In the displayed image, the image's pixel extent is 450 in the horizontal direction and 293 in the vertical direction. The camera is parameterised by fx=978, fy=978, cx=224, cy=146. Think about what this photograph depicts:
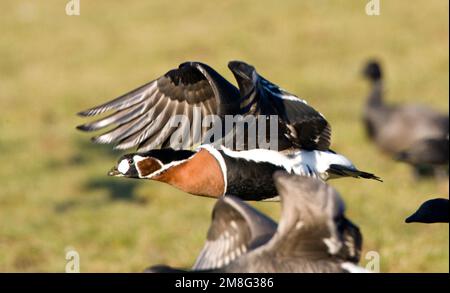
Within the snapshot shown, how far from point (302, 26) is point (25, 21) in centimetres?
523

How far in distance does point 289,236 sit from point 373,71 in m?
9.00

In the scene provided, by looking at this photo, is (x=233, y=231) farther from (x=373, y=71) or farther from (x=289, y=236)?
(x=373, y=71)

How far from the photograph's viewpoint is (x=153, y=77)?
48.8 ft

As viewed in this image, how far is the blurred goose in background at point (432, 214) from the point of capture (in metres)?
5.18

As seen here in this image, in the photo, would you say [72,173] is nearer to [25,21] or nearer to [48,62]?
[48,62]

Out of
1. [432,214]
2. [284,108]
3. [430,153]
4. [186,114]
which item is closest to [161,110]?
Answer: [186,114]

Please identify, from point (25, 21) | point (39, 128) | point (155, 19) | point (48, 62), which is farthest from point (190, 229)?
point (25, 21)

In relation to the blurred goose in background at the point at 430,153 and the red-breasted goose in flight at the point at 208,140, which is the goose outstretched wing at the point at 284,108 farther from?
the blurred goose in background at the point at 430,153

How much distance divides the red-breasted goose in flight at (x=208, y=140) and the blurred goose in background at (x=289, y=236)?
85 cm

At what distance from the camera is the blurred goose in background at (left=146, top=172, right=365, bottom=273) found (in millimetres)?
4535

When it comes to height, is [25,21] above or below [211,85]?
above

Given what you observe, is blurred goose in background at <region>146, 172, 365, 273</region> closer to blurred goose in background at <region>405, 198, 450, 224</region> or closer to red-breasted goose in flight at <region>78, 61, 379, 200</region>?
blurred goose in background at <region>405, 198, 450, 224</region>

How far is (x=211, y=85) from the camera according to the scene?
6.25 metres

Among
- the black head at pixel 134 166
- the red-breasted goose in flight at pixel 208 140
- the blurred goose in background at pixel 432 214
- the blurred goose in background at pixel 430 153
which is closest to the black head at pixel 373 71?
the blurred goose in background at pixel 430 153
